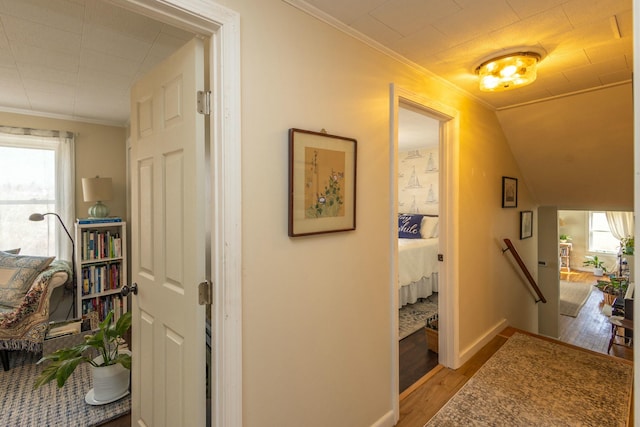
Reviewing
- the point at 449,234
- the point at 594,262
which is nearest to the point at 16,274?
the point at 449,234

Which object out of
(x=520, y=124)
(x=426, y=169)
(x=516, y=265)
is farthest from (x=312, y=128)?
(x=426, y=169)

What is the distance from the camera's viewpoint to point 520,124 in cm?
304

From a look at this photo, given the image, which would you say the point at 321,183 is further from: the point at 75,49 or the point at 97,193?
the point at 97,193

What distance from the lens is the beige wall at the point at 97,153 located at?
133 inches

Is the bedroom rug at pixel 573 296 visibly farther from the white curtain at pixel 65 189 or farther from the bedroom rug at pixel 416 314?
the white curtain at pixel 65 189

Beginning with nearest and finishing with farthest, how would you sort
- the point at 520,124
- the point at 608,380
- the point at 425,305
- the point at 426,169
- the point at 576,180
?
the point at 608,380 < the point at 520,124 < the point at 576,180 < the point at 425,305 < the point at 426,169

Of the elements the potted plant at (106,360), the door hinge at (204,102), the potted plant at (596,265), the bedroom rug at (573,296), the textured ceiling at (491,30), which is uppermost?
the textured ceiling at (491,30)

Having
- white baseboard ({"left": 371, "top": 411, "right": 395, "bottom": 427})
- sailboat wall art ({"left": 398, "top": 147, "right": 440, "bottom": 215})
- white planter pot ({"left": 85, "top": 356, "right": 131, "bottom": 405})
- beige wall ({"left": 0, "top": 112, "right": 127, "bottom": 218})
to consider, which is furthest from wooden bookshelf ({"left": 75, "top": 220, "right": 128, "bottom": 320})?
sailboat wall art ({"left": 398, "top": 147, "right": 440, "bottom": 215})

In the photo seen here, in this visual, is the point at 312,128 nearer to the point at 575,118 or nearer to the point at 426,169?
the point at 575,118

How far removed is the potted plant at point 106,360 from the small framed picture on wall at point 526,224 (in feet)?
13.1

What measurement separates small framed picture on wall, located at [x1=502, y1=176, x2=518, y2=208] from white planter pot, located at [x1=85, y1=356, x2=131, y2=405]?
3692 mm

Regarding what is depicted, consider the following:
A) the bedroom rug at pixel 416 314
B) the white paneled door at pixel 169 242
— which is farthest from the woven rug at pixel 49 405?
the bedroom rug at pixel 416 314

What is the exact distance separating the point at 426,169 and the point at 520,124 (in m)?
2.45

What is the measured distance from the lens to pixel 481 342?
2846 millimetres
